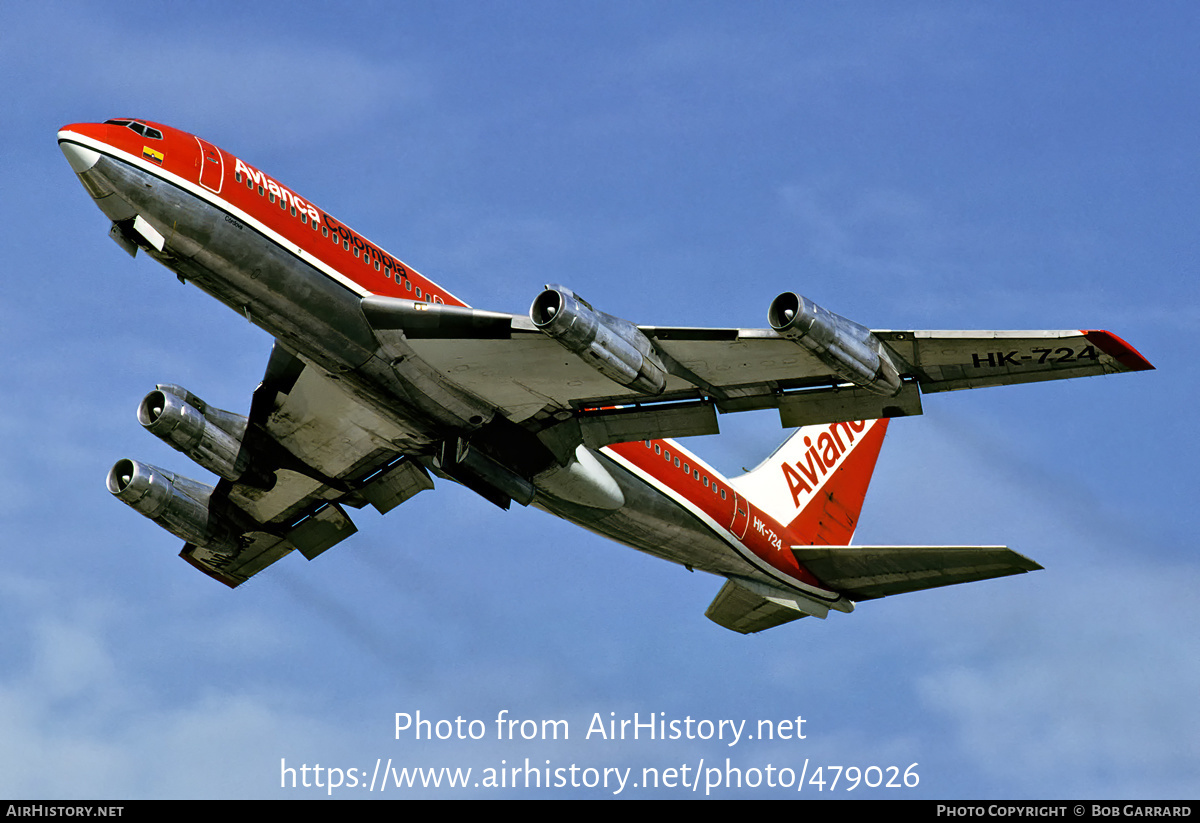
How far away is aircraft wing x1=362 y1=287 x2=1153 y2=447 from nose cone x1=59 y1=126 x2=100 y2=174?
7.34 metres

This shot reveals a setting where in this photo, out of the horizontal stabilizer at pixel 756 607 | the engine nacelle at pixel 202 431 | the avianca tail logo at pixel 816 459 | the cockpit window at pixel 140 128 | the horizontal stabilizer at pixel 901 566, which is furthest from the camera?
the avianca tail logo at pixel 816 459

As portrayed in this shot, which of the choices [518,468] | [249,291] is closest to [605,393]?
[518,468]

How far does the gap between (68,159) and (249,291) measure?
5115mm

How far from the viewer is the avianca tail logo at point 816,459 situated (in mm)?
51719

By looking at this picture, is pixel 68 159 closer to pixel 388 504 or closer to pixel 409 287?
pixel 409 287

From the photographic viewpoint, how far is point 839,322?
35.0 meters

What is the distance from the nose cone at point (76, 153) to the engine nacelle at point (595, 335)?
426 inches

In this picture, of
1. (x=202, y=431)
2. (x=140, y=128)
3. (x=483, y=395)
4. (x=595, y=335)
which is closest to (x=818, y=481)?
(x=483, y=395)

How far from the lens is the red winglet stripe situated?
33594 mm

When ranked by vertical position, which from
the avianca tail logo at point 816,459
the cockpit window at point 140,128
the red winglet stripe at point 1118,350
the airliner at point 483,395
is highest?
the avianca tail logo at point 816,459

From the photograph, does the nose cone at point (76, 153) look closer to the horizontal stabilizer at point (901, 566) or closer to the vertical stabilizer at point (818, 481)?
the vertical stabilizer at point (818, 481)

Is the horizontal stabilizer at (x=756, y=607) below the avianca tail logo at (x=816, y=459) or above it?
below

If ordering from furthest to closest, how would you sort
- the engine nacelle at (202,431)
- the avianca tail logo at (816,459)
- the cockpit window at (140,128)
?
the avianca tail logo at (816,459), the engine nacelle at (202,431), the cockpit window at (140,128)

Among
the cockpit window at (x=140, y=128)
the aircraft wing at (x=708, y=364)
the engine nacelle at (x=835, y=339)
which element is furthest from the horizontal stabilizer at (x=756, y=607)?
the cockpit window at (x=140, y=128)
